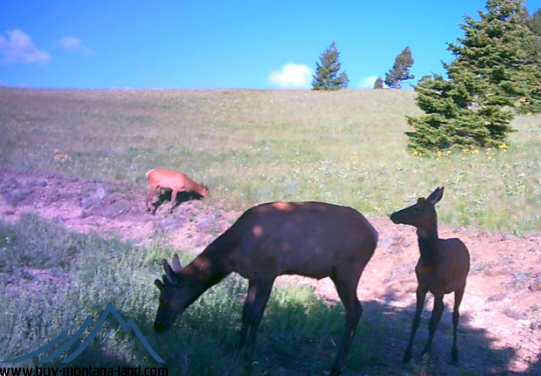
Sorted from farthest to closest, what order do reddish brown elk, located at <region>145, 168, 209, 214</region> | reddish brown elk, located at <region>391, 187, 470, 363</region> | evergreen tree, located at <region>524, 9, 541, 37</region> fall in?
evergreen tree, located at <region>524, 9, 541, 37</region> < reddish brown elk, located at <region>145, 168, 209, 214</region> < reddish brown elk, located at <region>391, 187, 470, 363</region>

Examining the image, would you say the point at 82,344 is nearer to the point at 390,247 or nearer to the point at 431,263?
the point at 431,263

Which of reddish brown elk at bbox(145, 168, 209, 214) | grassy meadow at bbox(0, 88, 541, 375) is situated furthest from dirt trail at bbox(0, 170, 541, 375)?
grassy meadow at bbox(0, 88, 541, 375)

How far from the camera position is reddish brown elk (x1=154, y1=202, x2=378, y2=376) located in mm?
5629

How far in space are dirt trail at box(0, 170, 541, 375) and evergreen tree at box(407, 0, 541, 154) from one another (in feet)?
27.8

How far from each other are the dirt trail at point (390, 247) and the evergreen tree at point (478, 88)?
8.47 meters

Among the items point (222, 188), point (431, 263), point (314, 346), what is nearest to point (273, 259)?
point (314, 346)

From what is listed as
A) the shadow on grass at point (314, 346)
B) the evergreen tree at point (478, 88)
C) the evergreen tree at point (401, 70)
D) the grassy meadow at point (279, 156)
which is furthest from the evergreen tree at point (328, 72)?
the shadow on grass at point (314, 346)

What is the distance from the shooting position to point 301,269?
18.8 ft

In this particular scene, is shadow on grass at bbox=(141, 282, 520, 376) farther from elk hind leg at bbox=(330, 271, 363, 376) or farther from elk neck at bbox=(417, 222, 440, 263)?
elk neck at bbox=(417, 222, 440, 263)

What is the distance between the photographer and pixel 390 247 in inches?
515

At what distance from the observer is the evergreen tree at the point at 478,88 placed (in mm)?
20672

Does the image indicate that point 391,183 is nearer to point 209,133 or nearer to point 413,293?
point 413,293

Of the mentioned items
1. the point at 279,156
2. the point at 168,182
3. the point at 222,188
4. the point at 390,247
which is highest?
the point at 279,156

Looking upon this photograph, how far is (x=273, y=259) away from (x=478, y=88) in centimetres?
1790
